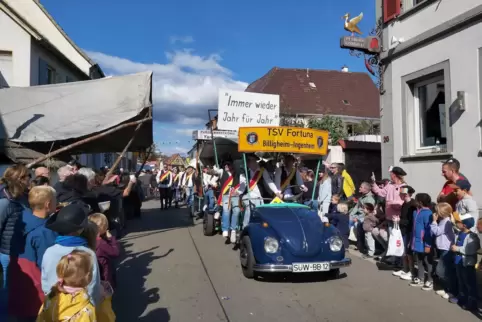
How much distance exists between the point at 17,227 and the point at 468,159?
7.88m

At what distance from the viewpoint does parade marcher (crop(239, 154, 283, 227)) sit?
7978 millimetres

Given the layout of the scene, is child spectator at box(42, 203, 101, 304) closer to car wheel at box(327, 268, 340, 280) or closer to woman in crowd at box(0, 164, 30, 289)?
woman in crowd at box(0, 164, 30, 289)

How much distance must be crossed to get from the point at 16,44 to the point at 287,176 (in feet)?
36.7

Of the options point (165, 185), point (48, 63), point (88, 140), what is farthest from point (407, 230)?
point (48, 63)

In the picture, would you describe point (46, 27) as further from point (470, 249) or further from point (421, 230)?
point (470, 249)

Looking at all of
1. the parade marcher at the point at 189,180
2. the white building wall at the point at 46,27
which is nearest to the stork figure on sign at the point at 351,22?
the parade marcher at the point at 189,180

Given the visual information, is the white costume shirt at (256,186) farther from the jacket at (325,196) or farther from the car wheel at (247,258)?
the car wheel at (247,258)

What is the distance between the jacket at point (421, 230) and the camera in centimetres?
586

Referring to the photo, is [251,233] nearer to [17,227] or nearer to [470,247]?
[470,247]

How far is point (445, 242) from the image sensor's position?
5418 millimetres

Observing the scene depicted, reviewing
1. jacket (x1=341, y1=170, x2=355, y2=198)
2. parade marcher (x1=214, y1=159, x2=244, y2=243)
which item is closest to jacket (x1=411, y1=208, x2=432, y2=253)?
parade marcher (x1=214, y1=159, x2=244, y2=243)

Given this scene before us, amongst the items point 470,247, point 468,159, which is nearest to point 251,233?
point 470,247

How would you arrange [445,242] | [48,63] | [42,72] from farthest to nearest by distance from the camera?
[48,63]
[42,72]
[445,242]

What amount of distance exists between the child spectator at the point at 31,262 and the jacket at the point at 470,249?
Answer: 4450 mm
